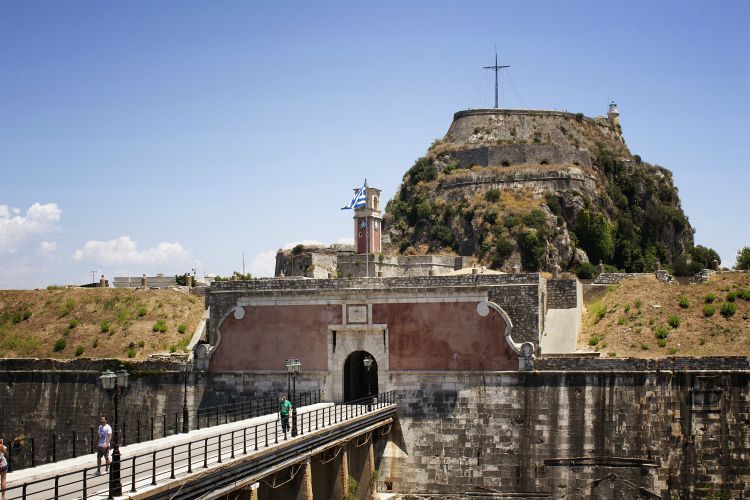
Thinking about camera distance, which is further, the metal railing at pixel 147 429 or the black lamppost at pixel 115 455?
the metal railing at pixel 147 429

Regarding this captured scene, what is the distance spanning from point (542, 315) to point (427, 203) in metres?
40.3

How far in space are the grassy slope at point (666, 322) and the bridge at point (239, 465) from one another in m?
Result: 9.13

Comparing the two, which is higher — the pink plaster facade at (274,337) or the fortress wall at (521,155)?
the fortress wall at (521,155)

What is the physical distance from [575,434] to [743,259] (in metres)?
30.4

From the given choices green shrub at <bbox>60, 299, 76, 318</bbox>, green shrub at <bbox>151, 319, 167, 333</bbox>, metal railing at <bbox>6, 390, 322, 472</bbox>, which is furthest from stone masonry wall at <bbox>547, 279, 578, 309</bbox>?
green shrub at <bbox>60, 299, 76, 318</bbox>

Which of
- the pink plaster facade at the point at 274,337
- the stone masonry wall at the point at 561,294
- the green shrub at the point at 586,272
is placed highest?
the green shrub at the point at 586,272

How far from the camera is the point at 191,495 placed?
70.8 feet

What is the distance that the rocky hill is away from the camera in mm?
72625

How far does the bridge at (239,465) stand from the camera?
20703 millimetres

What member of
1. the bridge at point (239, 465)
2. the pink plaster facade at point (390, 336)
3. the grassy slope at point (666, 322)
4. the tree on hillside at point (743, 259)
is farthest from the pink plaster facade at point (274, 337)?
the tree on hillside at point (743, 259)

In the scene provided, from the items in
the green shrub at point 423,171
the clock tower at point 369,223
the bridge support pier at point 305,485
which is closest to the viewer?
the bridge support pier at point 305,485

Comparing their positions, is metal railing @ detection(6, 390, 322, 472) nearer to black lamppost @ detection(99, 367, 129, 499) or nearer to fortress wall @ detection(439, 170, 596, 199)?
black lamppost @ detection(99, 367, 129, 499)

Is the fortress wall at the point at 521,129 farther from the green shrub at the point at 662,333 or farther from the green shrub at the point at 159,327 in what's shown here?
the green shrub at the point at 662,333

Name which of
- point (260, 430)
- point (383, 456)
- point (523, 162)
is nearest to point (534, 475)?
point (383, 456)
